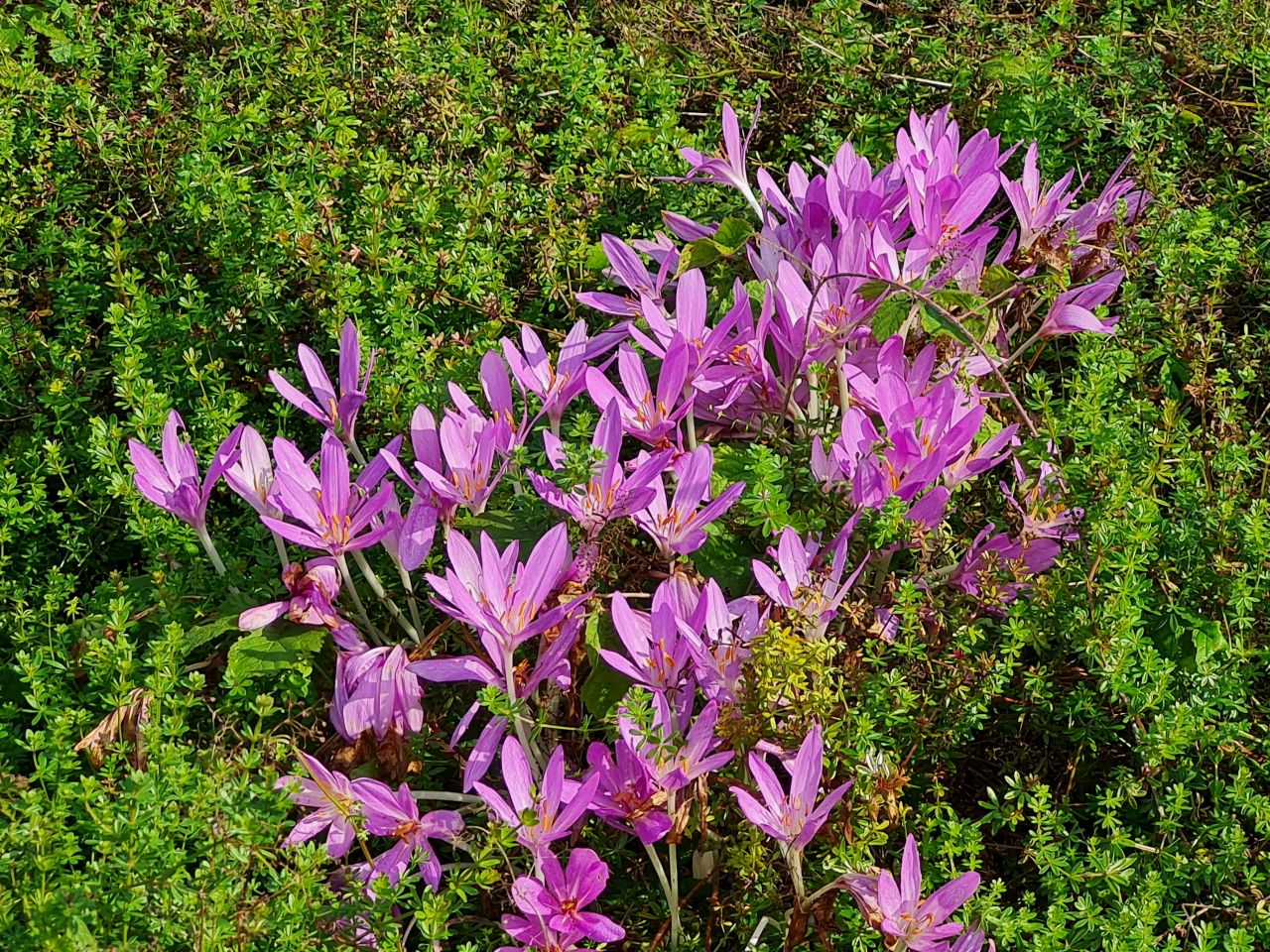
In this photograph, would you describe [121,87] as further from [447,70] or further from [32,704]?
[32,704]

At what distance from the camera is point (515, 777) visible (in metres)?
1.98

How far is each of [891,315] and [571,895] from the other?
1.26 metres

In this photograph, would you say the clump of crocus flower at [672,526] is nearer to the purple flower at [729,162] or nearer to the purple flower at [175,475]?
the purple flower at [175,475]

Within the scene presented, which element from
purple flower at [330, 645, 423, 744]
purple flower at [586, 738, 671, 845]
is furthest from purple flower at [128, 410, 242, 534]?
purple flower at [586, 738, 671, 845]

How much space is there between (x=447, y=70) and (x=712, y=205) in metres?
0.93

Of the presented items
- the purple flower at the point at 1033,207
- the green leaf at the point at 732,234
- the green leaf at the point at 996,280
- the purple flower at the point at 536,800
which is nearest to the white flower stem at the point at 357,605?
the purple flower at the point at 536,800

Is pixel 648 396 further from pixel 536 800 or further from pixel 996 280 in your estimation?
pixel 996 280

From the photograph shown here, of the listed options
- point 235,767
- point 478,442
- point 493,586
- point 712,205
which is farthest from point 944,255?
point 235,767

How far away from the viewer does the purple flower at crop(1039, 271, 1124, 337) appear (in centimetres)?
271

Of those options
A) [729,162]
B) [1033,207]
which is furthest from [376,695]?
[1033,207]

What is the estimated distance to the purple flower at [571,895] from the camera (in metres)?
1.95

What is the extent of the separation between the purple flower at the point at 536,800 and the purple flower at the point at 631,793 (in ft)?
0.15

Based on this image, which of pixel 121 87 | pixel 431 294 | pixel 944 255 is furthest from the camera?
pixel 121 87

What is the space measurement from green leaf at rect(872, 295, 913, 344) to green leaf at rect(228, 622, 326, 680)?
1.19 meters
